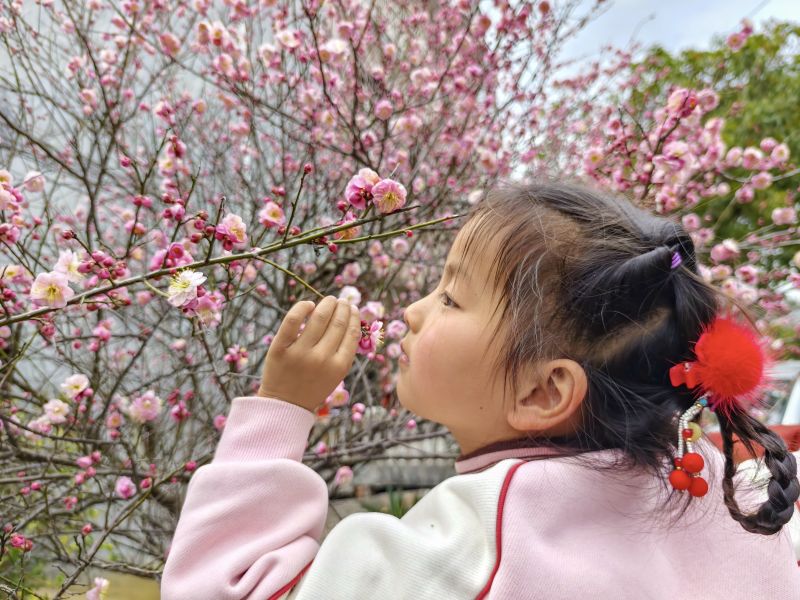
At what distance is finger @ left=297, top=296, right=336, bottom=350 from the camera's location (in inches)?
40.5

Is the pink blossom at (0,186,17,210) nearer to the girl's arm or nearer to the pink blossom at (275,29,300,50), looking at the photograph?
the girl's arm

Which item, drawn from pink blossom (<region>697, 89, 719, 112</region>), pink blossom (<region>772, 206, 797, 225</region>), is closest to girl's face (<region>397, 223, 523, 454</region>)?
pink blossom (<region>697, 89, 719, 112</region>)

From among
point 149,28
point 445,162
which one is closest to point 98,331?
point 149,28

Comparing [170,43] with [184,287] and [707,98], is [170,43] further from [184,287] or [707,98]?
[707,98]

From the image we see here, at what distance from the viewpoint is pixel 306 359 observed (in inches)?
39.9

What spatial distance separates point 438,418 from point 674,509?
0.39 meters

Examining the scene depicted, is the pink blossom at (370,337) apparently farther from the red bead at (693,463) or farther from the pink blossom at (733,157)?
the pink blossom at (733,157)

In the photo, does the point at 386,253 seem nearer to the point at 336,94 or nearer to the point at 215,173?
the point at 336,94

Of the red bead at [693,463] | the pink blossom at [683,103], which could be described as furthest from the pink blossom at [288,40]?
the red bead at [693,463]

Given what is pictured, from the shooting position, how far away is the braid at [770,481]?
877 millimetres

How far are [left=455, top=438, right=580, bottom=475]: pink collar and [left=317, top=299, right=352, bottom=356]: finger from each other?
0.30 metres

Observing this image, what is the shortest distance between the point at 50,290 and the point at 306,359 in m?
0.46

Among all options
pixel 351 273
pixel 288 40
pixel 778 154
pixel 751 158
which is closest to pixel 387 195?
pixel 351 273

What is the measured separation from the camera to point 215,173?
344 cm
